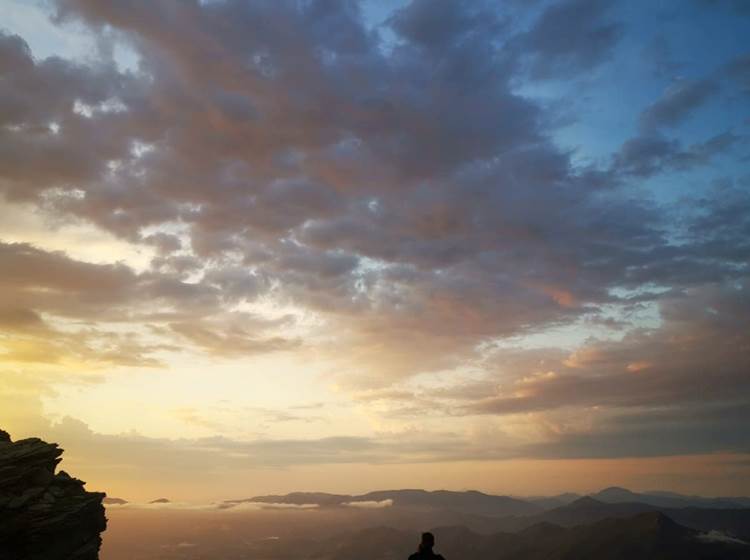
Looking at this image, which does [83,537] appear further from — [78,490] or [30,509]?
[30,509]

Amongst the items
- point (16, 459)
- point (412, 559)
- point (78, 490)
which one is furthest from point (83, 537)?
point (412, 559)

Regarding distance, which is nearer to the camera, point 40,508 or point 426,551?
point 426,551

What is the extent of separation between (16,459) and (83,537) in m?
23.7

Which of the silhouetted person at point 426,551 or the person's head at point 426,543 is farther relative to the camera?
the person's head at point 426,543

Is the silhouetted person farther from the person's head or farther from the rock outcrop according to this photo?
the rock outcrop

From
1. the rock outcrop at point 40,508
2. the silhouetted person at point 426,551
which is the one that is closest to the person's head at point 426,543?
the silhouetted person at point 426,551

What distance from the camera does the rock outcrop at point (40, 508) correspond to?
95750 mm

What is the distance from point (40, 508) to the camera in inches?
3912

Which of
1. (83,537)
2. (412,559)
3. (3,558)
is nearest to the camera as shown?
(412,559)

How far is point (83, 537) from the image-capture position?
362 feet

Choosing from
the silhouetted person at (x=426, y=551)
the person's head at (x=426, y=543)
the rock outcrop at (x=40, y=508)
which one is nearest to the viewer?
the silhouetted person at (x=426, y=551)

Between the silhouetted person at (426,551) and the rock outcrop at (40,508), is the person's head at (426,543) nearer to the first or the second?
the silhouetted person at (426,551)

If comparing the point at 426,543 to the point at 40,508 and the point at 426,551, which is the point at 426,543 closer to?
the point at 426,551

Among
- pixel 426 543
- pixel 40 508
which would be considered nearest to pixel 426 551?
pixel 426 543
